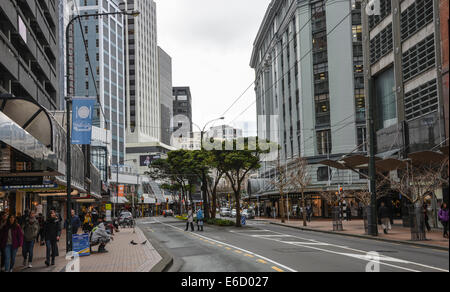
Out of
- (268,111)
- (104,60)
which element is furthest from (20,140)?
(104,60)

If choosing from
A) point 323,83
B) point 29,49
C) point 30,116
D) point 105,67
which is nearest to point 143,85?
point 105,67

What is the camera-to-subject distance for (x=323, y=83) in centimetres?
6012

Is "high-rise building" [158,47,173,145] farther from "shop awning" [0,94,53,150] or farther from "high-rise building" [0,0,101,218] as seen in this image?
"shop awning" [0,94,53,150]

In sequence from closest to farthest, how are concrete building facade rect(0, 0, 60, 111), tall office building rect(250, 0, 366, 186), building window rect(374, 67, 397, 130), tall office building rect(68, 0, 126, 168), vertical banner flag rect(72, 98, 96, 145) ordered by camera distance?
building window rect(374, 67, 397, 130)
vertical banner flag rect(72, 98, 96, 145)
concrete building facade rect(0, 0, 60, 111)
tall office building rect(250, 0, 366, 186)
tall office building rect(68, 0, 126, 168)

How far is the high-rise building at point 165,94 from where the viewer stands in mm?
176000

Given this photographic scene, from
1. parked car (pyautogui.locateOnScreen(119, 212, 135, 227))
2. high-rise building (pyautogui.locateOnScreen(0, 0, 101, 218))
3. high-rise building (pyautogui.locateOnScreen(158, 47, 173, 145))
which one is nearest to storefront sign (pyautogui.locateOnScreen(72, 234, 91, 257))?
high-rise building (pyautogui.locateOnScreen(0, 0, 101, 218))

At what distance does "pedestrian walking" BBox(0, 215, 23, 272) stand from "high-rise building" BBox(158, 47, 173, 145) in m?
161

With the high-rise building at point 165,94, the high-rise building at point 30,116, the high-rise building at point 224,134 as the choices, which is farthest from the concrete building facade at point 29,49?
the high-rise building at point 165,94

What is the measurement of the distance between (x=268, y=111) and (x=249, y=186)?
47.4 feet

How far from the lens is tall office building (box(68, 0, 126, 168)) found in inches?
4358

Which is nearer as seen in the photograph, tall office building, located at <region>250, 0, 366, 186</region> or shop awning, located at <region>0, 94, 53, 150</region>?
shop awning, located at <region>0, 94, 53, 150</region>

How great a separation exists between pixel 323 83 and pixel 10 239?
5047 centimetres

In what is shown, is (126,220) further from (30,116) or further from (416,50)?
(416,50)
